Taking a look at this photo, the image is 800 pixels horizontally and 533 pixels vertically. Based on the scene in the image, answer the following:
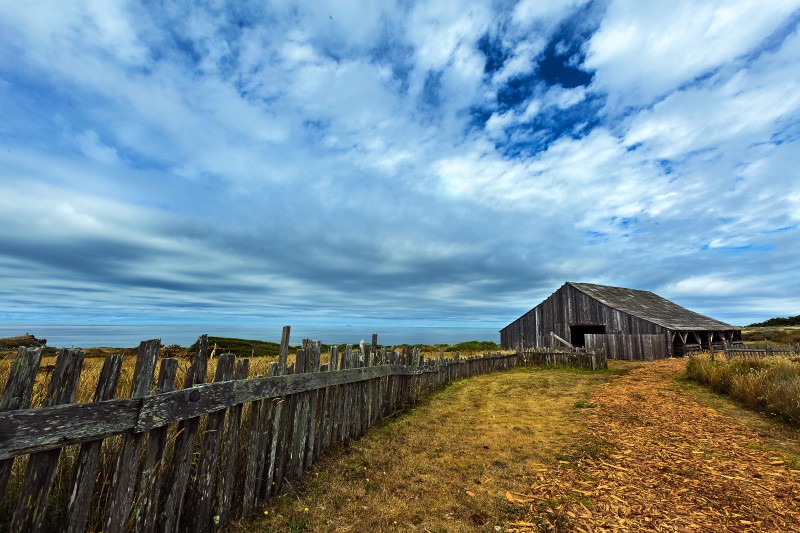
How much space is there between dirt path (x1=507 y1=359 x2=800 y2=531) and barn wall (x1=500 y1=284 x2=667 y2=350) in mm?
20469

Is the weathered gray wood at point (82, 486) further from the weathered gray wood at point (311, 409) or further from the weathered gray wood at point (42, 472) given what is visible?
the weathered gray wood at point (311, 409)

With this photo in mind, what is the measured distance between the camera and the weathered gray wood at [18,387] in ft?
7.25

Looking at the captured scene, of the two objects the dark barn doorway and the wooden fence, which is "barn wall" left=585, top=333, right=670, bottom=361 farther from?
the wooden fence

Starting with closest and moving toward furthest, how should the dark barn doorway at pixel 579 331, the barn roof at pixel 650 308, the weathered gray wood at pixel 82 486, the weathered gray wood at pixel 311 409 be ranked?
the weathered gray wood at pixel 82 486
the weathered gray wood at pixel 311 409
the barn roof at pixel 650 308
the dark barn doorway at pixel 579 331

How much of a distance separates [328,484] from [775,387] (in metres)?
9.90

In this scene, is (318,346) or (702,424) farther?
(702,424)

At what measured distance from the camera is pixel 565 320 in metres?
29.8

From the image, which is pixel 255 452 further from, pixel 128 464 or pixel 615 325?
pixel 615 325

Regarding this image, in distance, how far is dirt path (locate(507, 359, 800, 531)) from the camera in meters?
3.80

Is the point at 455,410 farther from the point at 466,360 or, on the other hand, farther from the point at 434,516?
the point at 466,360

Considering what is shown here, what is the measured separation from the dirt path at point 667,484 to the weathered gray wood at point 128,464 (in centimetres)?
346

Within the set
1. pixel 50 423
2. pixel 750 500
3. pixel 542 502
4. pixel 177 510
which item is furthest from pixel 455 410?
Answer: pixel 50 423

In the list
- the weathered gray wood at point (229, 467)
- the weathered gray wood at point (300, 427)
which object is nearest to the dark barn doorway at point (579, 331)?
the weathered gray wood at point (300, 427)

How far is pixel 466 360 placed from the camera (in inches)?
603
